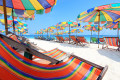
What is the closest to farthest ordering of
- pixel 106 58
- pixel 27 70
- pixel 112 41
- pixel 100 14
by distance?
1. pixel 27 70
2. pixel 106 58
3. pixel 112 41
4. pixel 100 14

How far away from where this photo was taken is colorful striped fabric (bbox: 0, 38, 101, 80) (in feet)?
2.66

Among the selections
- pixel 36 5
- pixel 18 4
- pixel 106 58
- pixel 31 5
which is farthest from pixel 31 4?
pixel 106 58

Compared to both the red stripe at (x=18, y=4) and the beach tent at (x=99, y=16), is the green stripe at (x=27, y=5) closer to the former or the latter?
the red stripe at (x=18, y=4)

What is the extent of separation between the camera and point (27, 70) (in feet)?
2.93

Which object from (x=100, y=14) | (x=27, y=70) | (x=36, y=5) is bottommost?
(x=27, y=70)

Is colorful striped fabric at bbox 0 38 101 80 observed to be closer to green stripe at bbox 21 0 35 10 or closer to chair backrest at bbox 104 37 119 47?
green stripe at bbox 21 0 35 10

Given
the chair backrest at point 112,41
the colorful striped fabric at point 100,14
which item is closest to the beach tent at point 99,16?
the colorful striped fabric at point 100,14

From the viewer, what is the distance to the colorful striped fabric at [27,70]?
32.0 inches

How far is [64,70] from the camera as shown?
45.2 inches

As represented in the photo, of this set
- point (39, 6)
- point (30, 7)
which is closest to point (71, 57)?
point (39, 6)

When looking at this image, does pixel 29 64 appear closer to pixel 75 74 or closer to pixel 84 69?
pixel 75 74

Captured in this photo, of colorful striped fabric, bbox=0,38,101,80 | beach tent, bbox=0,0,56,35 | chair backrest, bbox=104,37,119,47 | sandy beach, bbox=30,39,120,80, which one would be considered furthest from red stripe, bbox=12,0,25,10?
chair backrest, bbox=104,37,119,47

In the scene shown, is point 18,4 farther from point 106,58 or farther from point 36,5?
point 106,58

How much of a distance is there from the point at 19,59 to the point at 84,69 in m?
1.08
